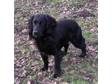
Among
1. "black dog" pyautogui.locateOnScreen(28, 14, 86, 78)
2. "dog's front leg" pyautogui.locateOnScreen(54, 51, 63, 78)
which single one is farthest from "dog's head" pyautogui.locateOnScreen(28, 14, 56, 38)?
"dog's front leg" pyautogui.locateOnScreen(54, 51, 63, 78)

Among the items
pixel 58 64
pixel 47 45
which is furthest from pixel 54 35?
pixel 58 64

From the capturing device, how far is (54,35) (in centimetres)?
253

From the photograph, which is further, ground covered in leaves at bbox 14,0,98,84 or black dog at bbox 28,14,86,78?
ground covered in leaves at bbox 14,0,98,84

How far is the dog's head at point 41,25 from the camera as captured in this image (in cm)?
246

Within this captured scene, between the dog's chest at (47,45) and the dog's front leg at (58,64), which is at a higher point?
the dog's chest at (47,45)

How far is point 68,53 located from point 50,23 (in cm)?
27

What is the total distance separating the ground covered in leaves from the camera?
259 centimetres

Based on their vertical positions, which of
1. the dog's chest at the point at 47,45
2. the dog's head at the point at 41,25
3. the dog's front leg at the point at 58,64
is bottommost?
the dog's front leg at the point at 58,64

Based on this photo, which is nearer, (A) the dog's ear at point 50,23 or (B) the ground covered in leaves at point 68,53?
(A) the dog's ear at point 50,23

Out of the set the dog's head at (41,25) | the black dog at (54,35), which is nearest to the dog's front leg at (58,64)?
the black dog at (54,35)

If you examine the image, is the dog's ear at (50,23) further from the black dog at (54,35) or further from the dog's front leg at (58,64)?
the dog's front leg at (58,64)

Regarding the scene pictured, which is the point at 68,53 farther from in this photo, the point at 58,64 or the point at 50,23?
the point at 50,23

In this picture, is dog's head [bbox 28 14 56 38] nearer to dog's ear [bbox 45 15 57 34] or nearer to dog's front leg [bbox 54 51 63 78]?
dog's ear [bbox 45 15 57 34]

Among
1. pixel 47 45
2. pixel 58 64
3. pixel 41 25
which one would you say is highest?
pixel 41 25
